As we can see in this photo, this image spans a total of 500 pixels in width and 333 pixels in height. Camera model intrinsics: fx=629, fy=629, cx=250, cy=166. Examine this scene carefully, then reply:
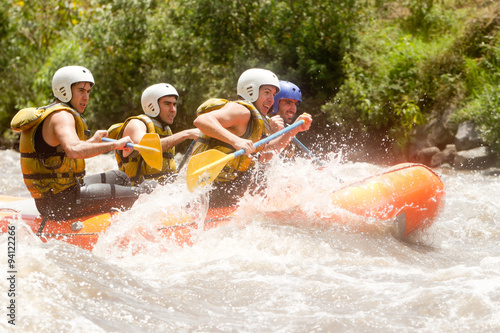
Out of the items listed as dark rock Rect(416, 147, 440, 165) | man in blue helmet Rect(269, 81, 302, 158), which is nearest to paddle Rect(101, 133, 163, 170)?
man in blue helmet Rect(269, 81, 302, 158)

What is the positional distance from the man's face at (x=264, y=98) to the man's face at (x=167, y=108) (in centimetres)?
87

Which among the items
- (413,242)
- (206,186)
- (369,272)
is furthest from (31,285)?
(413,242)

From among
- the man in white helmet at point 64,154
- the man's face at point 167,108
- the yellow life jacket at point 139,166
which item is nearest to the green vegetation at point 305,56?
the man's face at point 167,108

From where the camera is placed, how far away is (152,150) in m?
4.98

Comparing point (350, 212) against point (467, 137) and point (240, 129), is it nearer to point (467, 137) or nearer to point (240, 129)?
point (240, 129)

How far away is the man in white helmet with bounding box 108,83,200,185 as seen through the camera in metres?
5.59

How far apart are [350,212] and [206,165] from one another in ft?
4.16

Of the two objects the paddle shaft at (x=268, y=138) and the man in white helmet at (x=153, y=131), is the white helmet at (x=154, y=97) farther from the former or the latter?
the paddle shaft at (x=268, y=138)

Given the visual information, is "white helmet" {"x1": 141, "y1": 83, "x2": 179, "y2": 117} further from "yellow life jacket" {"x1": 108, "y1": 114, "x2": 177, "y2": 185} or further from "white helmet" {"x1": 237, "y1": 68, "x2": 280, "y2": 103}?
"white helmet" {"x1": 237, "y1": 68, "x2": 280, "y2": 103}

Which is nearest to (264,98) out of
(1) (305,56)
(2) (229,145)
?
(2) (229,145)

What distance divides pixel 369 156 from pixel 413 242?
511 centimetres

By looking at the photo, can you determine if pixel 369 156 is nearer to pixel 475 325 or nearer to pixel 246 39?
pixel 246 39

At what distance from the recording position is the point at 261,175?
17.8 feet

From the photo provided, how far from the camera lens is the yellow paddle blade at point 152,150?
5.02m
